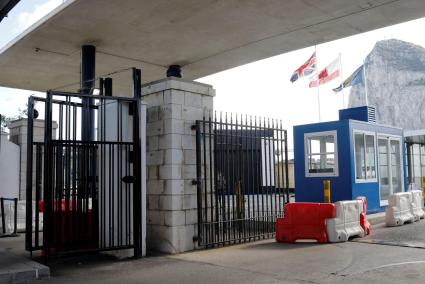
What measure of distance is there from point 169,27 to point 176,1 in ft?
5.81

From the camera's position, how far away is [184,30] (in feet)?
39.1

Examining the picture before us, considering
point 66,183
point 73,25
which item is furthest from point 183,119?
point 73,25

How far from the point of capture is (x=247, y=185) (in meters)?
9.41

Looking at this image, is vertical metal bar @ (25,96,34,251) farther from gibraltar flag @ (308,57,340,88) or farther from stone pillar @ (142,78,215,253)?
gibraltar flag @ (308,57,340,88)

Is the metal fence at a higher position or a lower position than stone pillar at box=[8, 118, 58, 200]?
lower

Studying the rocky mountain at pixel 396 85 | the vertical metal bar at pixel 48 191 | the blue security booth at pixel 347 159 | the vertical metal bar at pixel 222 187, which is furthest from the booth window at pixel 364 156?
the rocky mountain at pixel 396 85

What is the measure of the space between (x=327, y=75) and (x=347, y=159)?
27.2ft

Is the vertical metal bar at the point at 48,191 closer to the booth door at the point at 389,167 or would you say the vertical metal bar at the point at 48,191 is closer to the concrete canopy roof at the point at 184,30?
the concrete canopy roof at the point at 184,30

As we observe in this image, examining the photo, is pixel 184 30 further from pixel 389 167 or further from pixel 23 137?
pixel 389 167

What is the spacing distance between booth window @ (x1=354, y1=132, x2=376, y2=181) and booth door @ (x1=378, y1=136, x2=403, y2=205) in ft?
1.76

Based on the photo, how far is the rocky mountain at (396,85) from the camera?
380ft

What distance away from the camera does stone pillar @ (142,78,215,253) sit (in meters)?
8.21

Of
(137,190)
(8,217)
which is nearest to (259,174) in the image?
(137,190)

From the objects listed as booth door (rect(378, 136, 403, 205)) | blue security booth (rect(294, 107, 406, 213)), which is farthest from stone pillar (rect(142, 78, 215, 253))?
booth door (rect(378, 136, 403, 205))
